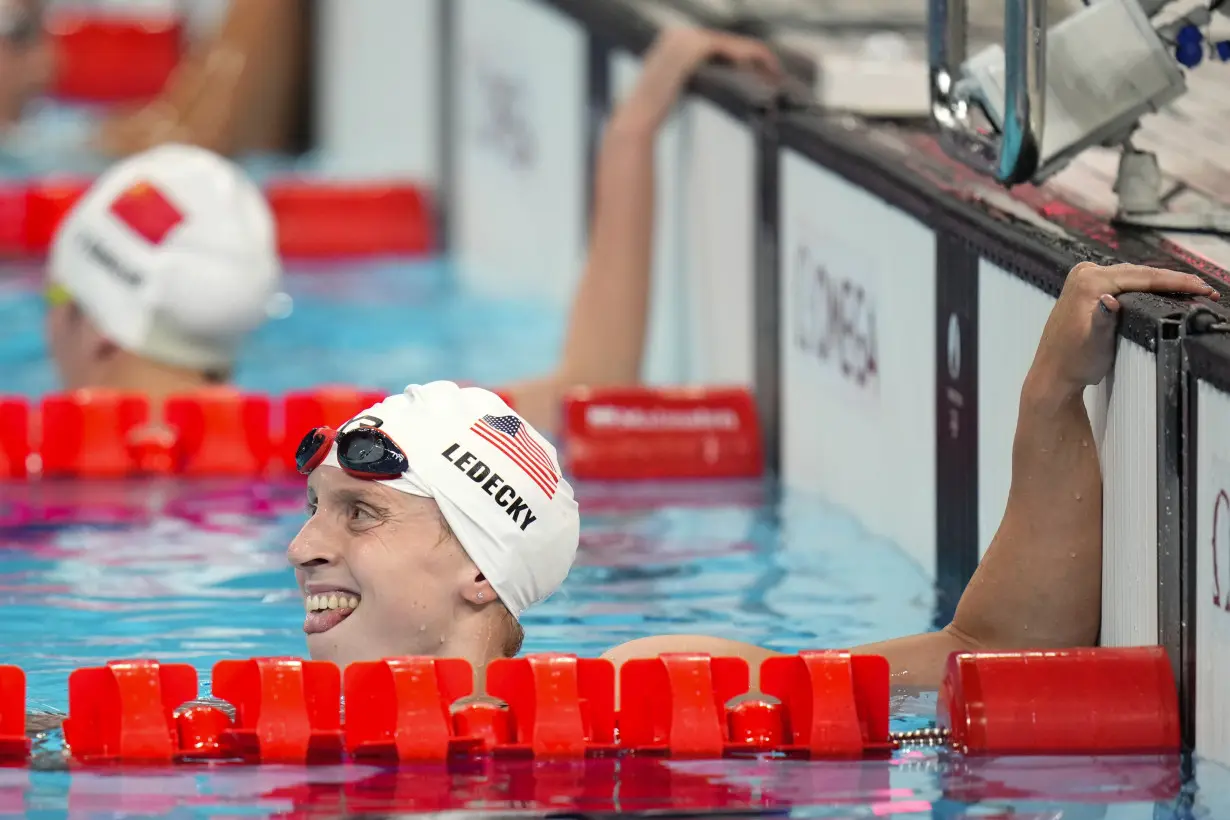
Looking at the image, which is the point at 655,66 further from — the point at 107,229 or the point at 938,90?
the point at 938,90

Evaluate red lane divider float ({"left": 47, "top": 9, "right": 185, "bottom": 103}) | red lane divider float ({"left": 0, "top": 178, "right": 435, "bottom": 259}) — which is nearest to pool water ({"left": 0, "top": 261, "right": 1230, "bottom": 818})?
red lane divider float ({"left": 0, "top": 178, "right": 435, "bottom": 259})

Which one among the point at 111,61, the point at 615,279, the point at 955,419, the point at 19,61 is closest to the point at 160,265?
the point at 615,279

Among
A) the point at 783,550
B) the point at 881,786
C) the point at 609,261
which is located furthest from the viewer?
the point at 609,261

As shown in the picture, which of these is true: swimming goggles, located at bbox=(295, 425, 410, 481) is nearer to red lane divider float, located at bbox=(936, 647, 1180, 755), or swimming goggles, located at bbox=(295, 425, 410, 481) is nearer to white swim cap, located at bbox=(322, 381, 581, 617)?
white swim cap, located at bbox=(322, 381, 581, 617)

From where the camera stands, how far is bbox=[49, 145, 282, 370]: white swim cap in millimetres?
5465

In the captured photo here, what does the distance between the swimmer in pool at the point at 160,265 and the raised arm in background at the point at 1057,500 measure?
2313mm

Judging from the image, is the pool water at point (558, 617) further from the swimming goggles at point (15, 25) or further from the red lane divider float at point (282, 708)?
the swimming goggles at point (15, 25)

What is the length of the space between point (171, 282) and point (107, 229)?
0.21m

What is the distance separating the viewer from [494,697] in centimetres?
325

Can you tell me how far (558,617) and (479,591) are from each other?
0.96 metres

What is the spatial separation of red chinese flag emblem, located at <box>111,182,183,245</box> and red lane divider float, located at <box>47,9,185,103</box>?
10047 mm

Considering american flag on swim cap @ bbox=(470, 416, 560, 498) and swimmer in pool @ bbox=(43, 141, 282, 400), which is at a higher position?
swimmer in pool @ bbox=(43, 141, 282, 400)

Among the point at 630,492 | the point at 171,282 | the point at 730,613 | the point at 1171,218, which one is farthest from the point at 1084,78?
the point at 171,282

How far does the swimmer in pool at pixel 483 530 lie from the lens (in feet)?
10.9
